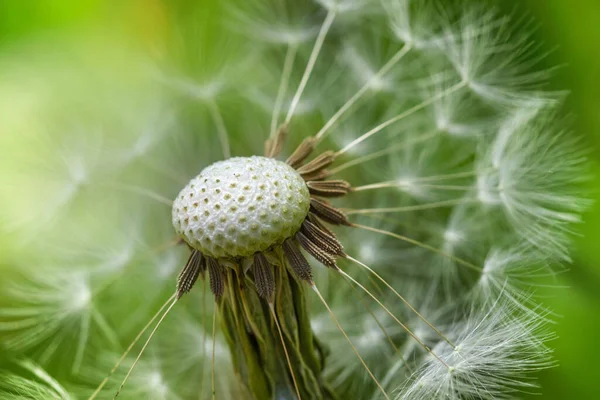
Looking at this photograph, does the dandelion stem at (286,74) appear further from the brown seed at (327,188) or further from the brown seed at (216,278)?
the brown seed at (216,278)

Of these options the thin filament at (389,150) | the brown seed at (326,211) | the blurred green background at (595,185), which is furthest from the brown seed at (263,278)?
the blurred green background at (595,185)

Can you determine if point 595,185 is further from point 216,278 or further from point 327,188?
point 216,278

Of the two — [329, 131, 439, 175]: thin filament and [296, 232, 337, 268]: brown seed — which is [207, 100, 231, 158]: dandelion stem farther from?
[296, 232, 337, 268]: brown seed

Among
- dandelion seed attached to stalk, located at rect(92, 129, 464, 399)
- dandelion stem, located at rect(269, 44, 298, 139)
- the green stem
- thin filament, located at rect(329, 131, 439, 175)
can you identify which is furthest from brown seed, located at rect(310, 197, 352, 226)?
dandelion stem, located at rect(269, 44, 298, 139)

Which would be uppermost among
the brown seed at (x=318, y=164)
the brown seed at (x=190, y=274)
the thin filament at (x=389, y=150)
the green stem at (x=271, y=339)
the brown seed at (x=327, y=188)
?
the thin filament at (x=389, y=150)

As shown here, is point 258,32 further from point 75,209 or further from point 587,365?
point 587,365

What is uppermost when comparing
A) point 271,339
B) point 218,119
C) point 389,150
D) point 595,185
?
point 218,119

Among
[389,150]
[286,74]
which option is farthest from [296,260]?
[286,74]

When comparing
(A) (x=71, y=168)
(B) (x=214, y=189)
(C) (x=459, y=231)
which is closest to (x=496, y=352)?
(C) (x=459, y=231)

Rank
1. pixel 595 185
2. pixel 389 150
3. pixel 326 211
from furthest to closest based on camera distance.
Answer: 1. pixel 389 150
2. pixel 595 185
3. pixel 326 211
